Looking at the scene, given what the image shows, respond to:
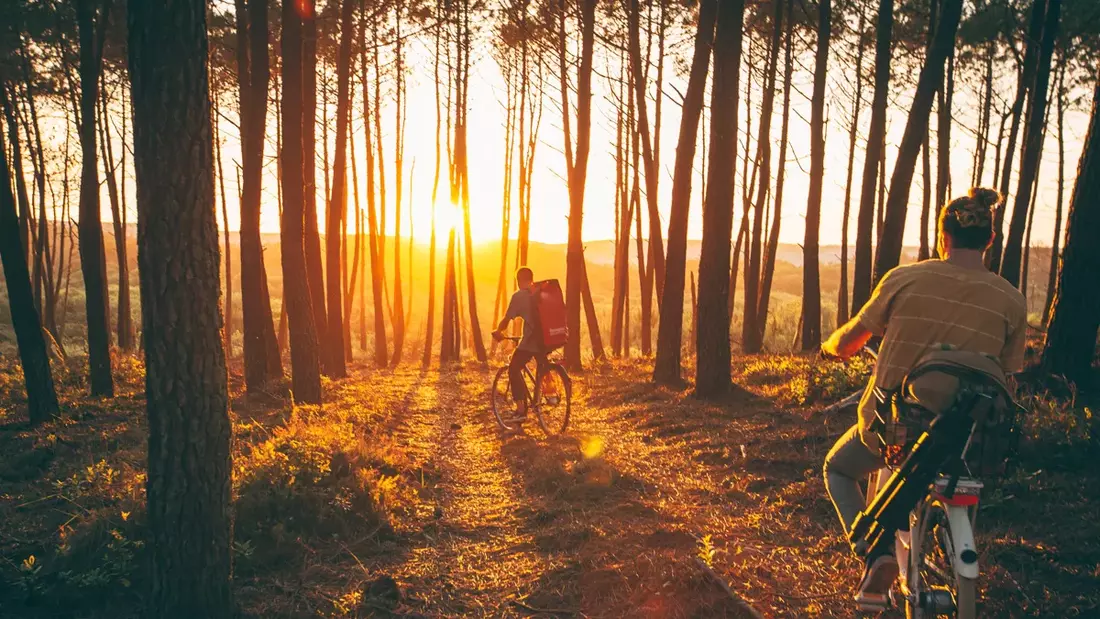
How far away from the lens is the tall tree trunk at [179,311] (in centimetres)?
330

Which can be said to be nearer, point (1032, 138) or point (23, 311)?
point (23, 311)

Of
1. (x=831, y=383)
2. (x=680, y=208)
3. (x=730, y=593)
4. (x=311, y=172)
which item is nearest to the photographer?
(x=730, y=593)

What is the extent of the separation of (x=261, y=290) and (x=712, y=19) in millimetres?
9874

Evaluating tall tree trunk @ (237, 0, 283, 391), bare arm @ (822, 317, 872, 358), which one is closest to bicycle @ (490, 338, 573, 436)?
tall tree trunk @ (237, 0, 283, 391)

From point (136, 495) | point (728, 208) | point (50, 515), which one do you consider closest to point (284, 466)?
point (136, 495)

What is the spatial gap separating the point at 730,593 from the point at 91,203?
41.8 feet

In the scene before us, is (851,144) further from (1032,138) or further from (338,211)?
(338,211)

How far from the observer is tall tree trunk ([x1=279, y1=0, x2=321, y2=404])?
10891 millimetres

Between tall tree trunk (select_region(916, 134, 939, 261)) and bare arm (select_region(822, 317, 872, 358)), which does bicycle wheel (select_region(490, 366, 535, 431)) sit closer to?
bare arm (select_region(822, 317, 872, 358))

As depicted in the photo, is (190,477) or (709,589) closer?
(190,477)

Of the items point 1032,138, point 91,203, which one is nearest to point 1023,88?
point 1032,138

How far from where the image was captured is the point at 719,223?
10.8 metres

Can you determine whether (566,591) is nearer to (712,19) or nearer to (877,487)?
(877,487)

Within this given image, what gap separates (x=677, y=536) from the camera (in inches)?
197
